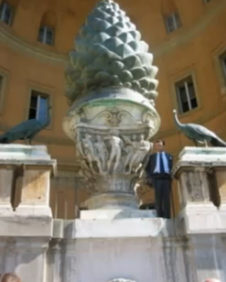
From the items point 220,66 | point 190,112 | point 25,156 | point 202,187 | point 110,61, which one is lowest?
point 202,187

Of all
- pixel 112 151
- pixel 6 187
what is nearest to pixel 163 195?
pixel 112 151

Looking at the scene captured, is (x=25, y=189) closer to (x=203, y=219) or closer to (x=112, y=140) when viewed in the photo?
(x=112, y=140)

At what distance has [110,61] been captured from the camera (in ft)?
14.8

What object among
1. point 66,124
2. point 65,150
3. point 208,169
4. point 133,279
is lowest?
point 133,279

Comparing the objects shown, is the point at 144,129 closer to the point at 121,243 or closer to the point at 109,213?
the point at 109,213

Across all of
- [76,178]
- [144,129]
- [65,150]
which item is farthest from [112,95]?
[65,150]

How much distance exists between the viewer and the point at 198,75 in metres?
15.2

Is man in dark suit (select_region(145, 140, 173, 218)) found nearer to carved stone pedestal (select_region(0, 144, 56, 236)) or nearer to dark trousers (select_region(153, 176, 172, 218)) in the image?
dark trousers (select_region(153, 176, 172, 218))

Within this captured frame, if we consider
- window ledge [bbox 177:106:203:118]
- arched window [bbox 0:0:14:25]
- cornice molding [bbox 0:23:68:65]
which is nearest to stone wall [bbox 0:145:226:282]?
Result: window ledge [bbox 177:106:203:118]

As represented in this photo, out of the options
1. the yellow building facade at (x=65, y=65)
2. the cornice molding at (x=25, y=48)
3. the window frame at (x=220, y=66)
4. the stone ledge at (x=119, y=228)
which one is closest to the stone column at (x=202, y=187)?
the stone ledge at (x=119, y=228)

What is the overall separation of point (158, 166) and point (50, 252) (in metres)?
1.53

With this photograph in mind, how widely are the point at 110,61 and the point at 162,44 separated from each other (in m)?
12.7

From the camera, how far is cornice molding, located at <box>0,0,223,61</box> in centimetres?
1523

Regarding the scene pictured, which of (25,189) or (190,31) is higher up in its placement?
(190,31)
